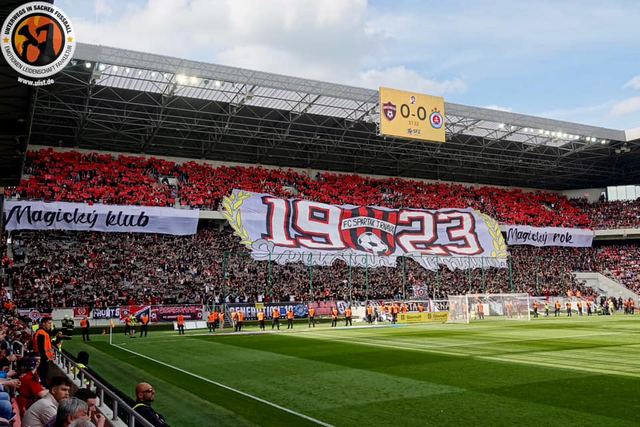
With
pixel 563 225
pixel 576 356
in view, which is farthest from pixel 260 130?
pixel 563 225

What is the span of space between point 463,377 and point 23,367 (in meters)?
10.2

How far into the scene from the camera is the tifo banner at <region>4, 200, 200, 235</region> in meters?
37.2

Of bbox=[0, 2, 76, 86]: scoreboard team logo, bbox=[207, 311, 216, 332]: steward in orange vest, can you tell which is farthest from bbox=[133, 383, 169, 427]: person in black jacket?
bbox=[207, 311, 216, 332]: steward in orange vest

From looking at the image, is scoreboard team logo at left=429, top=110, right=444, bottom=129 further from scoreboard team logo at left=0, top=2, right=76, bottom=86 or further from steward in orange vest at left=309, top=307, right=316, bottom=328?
scoreboard team logo at left=0, top=2, right=76, bottom=86

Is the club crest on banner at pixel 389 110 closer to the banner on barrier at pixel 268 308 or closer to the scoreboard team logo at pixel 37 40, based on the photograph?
the banner on barrier at pixel 268 308

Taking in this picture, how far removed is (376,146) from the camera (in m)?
51.7

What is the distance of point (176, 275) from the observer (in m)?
41.8

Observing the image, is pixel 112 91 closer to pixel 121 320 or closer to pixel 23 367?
pixel 121 320

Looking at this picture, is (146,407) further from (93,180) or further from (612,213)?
(612,213)

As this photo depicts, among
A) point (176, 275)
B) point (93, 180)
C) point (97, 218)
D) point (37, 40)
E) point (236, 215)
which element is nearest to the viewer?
point (37, 40)

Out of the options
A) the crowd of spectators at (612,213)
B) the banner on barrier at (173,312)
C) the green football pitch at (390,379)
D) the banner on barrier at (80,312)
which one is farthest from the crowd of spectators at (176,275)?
the crowd of spectators at (612,213)

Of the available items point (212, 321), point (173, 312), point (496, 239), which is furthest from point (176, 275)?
point (496, 239)

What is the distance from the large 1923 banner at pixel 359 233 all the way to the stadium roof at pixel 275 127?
6086 millimetres

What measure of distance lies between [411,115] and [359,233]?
13.4 meters
